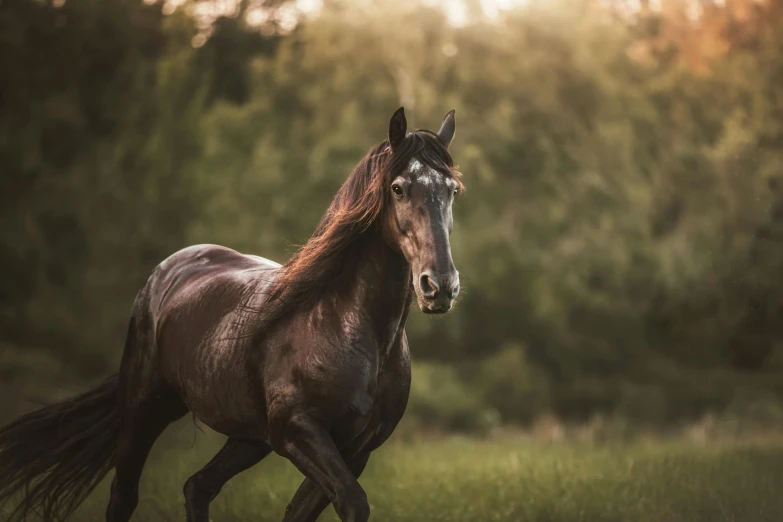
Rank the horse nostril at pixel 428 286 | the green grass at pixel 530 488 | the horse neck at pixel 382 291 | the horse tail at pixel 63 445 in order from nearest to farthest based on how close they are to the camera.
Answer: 1. the horse nostril at pixel 428 286
2. the horse neck at pixel 382 291
3. the horse tail at pixel 63 445
4. the green grass at pixel 530 488

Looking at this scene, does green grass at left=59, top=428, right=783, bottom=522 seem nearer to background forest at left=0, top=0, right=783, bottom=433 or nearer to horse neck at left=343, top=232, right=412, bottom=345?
horse neck at left=343, top=232, right=412, bottom=345

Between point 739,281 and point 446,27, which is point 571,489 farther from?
point 446,27

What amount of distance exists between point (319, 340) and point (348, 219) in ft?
1.91

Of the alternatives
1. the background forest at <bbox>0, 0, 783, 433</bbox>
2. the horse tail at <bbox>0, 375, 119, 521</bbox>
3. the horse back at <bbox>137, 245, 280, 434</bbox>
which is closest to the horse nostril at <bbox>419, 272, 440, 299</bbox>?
the horse back at <bbox>137, 245, 280, 434</bbox>

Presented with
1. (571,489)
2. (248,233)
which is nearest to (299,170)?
(248,233)

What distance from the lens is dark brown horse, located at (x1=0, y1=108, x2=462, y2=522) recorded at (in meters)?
4.21

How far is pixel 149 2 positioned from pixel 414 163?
18832 millimetres

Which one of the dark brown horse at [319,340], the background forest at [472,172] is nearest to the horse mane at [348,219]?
the dark brown horse at [319,340]

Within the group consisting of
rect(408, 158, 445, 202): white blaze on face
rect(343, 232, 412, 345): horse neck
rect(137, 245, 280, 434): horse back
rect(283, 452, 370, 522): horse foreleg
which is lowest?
rect(283, 452, 370, 522): horse foreleg

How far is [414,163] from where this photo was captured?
14.0 feet

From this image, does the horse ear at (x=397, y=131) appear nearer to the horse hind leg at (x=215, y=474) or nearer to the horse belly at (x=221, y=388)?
the horse belly at (x=221, y=388)

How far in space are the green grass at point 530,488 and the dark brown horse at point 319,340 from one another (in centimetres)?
128

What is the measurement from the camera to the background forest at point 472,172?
19328 mm

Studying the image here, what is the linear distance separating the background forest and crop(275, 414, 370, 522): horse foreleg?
14013mm
